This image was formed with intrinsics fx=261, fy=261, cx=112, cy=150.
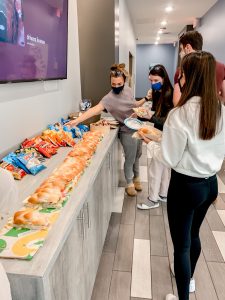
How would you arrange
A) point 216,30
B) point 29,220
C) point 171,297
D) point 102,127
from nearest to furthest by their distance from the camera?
point 29,220 → point 171,297 → point 102,127 → point 216,30

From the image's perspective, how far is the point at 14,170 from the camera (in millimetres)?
1418

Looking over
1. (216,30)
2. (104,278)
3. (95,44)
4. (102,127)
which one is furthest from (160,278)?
(216,30)

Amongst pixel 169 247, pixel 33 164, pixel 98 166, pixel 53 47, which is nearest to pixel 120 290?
pixel 169 247

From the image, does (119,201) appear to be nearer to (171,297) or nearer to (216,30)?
(171,297)

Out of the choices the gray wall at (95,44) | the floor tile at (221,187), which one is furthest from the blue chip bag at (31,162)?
the floor tile at (221,187)

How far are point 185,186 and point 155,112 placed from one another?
1.13 meters

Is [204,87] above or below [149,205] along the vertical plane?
above

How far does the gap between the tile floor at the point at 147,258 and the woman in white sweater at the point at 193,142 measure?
592 mm

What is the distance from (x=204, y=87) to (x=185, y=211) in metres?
0.62

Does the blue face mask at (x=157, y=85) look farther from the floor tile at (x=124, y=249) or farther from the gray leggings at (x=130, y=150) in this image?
the floor tile at (x=124, y=249)

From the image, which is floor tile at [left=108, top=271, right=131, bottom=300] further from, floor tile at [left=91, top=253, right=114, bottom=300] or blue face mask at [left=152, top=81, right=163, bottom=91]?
blue face mask at [left=152, top=81, right=163, bottom=91]

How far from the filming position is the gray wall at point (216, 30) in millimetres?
4883

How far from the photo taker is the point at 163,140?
1.25 metres

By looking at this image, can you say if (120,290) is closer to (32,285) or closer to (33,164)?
(33,164)
